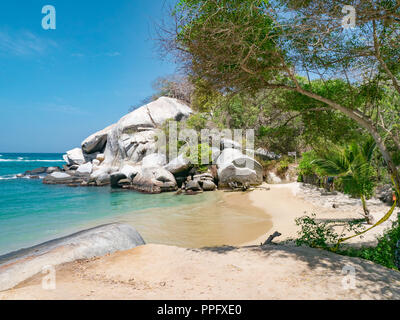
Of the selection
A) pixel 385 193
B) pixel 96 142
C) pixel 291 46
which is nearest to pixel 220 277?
pixel 291 46

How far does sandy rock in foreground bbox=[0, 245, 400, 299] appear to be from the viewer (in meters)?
3.21

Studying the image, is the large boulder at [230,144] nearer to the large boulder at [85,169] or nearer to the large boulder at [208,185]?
the large boulder at [208,185]

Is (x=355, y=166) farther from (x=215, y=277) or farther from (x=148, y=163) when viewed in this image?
(x=148, y=163)

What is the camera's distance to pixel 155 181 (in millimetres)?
20453

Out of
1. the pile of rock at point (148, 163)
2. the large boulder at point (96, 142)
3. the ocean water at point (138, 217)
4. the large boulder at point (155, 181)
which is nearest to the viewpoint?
the ocean water at point (138, 217)

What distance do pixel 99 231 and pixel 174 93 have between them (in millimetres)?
29465

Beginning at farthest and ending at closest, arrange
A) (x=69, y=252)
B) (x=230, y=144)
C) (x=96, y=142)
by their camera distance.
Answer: (x=96, y=142)
(x=230, y=144)
(x=69, y=252)

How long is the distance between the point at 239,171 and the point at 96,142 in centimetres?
2379

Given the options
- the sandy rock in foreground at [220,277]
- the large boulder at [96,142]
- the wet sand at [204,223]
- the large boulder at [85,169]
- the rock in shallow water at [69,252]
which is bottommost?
the wet sand at [204,223]

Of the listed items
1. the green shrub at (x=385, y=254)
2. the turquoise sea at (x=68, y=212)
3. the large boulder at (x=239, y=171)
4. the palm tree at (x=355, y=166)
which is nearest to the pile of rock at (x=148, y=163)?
the large boulder at (x=239, y=171)

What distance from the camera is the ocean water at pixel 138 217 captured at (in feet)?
30.6

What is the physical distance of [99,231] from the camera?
252 inches

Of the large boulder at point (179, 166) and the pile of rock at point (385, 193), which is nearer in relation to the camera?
the pile of rock at point (385, 193)

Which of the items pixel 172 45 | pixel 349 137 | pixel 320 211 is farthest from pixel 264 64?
pixel 320 211
